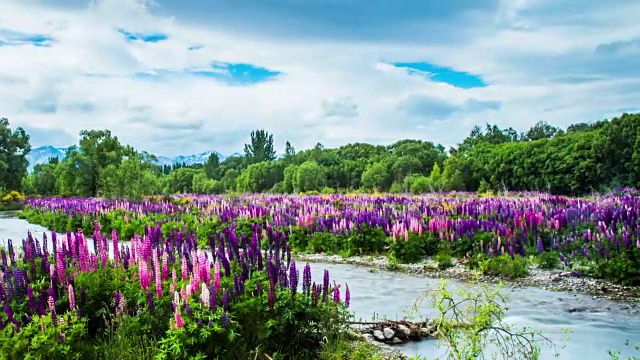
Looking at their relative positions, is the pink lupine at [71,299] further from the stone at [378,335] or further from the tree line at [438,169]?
the tree line at [438,169]

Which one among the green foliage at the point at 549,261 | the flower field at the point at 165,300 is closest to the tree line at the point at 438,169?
the green foliage at the point at 549,261

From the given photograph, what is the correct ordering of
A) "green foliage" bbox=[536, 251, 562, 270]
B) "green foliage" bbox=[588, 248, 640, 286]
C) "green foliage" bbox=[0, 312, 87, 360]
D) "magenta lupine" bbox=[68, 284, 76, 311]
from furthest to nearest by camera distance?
→ 1. "green foliage" bbox=[536, 251, 562, 270]
2. "green foliage" bbox=[588, 248, 640, 286]
3. "magenta lupine" bbox=[68, 284, 76, 311]
4. "green foliage" bbox=[0, 312, 87, 360]

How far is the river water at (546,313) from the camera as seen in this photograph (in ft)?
25.0

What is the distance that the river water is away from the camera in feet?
25.0

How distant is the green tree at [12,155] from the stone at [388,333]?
4890cm

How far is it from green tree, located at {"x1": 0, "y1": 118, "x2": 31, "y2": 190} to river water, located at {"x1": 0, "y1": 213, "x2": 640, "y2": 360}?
46113 mm

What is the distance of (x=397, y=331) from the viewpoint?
7.47m

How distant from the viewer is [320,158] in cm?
9862

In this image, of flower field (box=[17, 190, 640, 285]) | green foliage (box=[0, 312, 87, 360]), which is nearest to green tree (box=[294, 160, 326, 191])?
flower field (box=[17, 190, 640, 285])

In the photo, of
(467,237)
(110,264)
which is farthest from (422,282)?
(110,264)

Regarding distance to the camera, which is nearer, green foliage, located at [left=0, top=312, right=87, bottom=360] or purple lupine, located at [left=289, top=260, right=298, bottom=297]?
green foliage, located at [left=0, top=312, right=87, bottom=360]

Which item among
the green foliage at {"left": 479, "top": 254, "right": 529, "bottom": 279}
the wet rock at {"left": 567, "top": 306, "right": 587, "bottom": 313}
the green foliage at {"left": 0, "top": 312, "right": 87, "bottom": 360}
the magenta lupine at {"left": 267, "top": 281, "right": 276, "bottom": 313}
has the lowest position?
the wet rock at {"left": 567, "top": 306, "right": 587, "bottom": 313}

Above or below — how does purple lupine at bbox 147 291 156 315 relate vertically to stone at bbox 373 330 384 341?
above

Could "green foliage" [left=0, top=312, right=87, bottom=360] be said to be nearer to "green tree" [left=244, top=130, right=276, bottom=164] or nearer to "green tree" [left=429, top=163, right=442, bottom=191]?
"green tree" [left=429, top=163, right=442, bottom=191]
